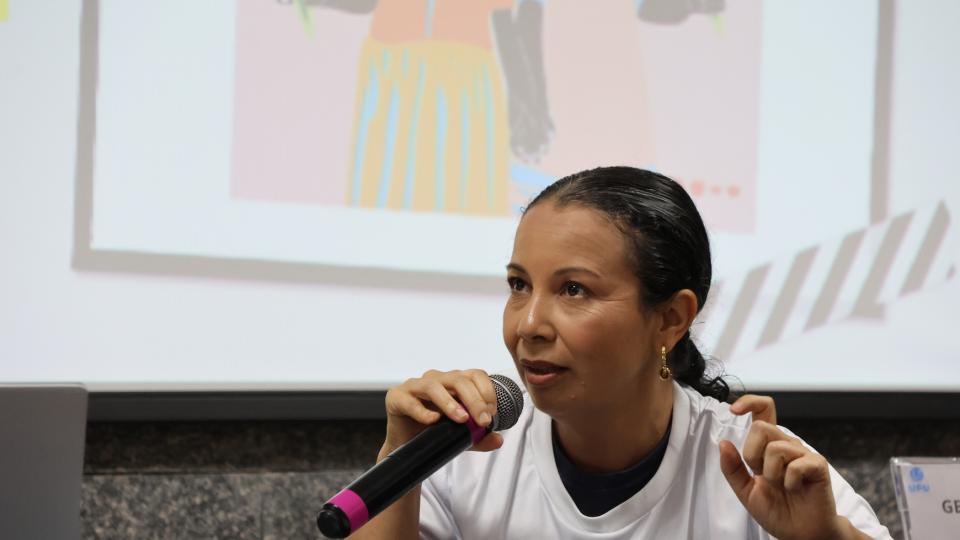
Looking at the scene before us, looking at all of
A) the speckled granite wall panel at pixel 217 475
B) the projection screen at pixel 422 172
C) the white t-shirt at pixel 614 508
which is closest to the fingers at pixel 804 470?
the white t-shirt at pixel 614 508

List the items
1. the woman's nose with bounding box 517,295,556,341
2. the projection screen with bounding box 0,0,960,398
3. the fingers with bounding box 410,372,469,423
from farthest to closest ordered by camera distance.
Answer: the projection screen with bounding box 0,0,960,398 < the woman's nose with bounding box 517,295,556,341 < the fingers with bounding box 410,372,469,423

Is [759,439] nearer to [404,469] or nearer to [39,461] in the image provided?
[404,469]

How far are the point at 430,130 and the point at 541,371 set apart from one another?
93cm

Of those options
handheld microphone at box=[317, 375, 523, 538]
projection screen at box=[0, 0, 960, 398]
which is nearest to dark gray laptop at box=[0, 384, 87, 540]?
handheld microphone at box=[317, 375, 523, 538]

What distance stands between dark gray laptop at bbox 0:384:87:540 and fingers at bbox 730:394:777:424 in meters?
0.71

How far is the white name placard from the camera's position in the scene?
163 centimetres

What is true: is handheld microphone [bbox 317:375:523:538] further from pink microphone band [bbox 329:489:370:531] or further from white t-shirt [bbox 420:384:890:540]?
white t-shirt [bbox 420:384:890:540]

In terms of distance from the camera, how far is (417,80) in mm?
2125

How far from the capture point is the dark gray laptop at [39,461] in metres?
0.96

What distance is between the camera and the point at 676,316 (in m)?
1.45

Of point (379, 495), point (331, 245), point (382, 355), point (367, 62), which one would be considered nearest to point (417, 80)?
point (367, 62)

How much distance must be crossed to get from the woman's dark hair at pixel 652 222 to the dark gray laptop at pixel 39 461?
0.70 metres

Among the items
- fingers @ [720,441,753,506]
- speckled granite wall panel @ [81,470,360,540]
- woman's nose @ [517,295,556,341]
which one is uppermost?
woman's nose @ [517,295,556,341]

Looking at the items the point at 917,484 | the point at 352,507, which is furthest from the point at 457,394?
the point at 917,484
